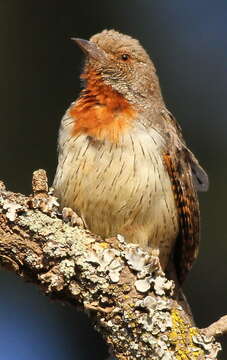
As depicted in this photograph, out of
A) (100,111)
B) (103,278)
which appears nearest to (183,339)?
(103,278)

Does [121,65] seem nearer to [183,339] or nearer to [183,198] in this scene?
[183,198]

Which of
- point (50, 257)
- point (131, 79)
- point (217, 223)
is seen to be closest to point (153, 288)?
point (50, 257)

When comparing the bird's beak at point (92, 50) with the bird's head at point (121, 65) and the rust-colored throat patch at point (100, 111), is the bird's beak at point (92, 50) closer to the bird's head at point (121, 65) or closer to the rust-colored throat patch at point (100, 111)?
the bird's head at point (121, 65)

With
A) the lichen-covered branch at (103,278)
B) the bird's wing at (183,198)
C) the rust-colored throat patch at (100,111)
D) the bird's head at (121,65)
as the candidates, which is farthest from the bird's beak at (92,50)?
the lichen-covered branch at (103,278)

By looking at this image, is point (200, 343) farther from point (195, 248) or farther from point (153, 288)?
point (195, 248)

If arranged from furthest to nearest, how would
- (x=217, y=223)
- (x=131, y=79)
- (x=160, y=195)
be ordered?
(x=217, y=223), (x=131, y=79), (x=160, y=195)

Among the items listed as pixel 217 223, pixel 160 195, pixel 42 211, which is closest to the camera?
pixel 42 211
